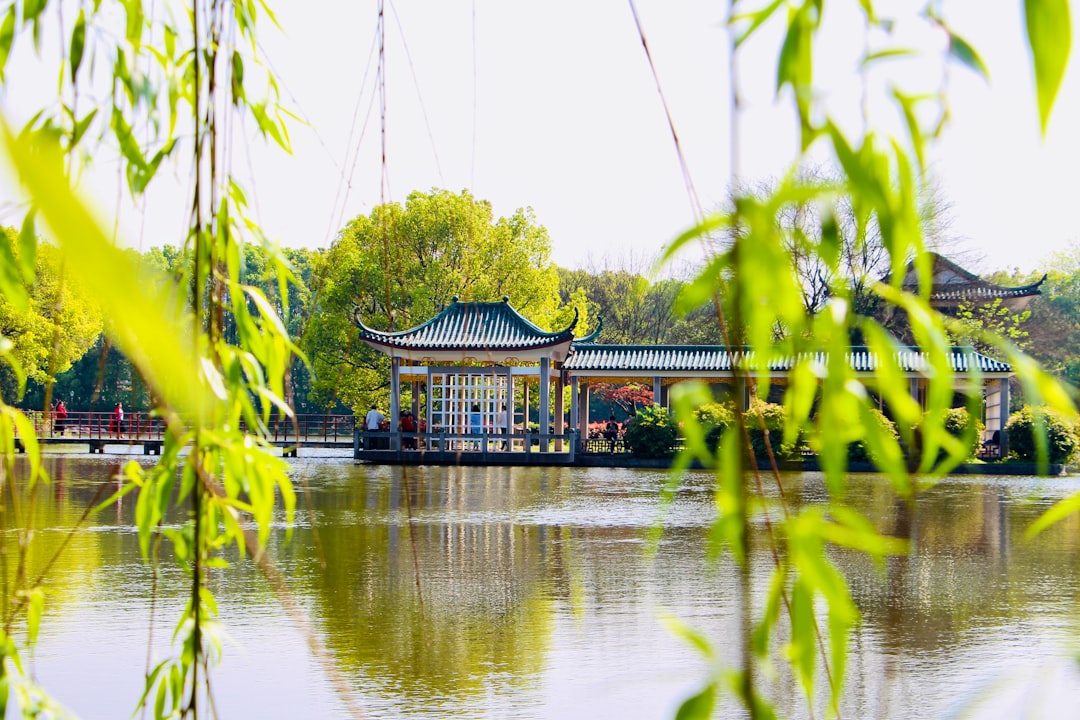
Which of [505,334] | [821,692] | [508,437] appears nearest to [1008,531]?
[821,692]

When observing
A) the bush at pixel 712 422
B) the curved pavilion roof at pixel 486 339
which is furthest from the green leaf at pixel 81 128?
the curved pavilion roof at pixel 486 339

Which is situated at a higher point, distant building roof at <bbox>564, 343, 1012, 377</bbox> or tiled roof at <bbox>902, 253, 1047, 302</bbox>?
tiled roof at <bbox>902, 253, 1047, 302</bbox>

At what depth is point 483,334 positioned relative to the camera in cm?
2275

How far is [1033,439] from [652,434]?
6547 millimetres

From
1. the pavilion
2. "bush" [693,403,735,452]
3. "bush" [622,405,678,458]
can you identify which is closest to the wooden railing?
the pavilion

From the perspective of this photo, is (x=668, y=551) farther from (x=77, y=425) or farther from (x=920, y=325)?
(x=77, y=425)

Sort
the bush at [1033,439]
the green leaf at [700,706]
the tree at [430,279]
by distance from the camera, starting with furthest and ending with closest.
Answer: the tree at [430,279], the bush at [1033,439], the green leaf at [700,706]

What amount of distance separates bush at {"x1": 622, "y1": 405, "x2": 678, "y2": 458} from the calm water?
10.1m

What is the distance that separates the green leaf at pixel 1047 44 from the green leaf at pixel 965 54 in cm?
3

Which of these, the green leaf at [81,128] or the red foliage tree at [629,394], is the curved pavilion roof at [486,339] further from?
the green leaf at [81,128]

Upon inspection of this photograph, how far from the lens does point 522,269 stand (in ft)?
88.7

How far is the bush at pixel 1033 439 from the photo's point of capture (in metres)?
19.8

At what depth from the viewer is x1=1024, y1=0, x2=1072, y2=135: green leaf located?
55 cm

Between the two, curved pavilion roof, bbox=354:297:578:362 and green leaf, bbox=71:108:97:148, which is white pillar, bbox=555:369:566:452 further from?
green leaf, bbox=71:108:97:148
